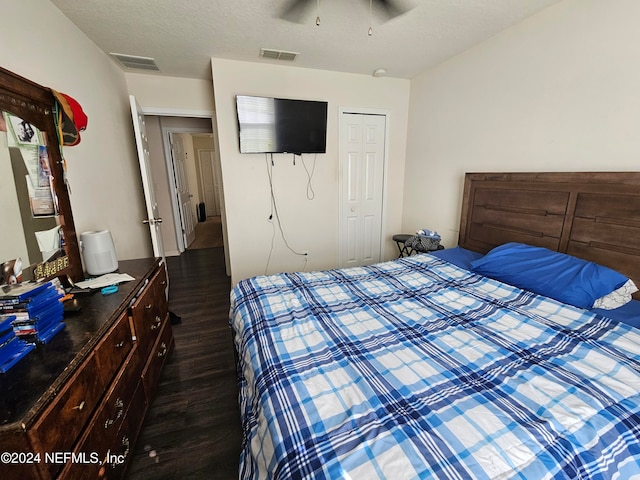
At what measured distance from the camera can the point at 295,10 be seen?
1.81m

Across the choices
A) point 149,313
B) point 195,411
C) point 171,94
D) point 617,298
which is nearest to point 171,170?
point 171,94

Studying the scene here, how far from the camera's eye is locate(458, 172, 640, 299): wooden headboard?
1657 millimetres

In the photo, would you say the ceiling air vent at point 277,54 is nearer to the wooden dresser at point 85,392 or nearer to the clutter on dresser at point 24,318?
the wooden dresser at point 85,392

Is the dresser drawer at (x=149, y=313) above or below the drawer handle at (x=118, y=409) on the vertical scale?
above

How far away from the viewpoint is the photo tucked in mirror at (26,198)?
1.25 meters

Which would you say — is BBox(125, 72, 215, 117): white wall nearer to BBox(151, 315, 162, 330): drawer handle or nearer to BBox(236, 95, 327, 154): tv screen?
BBox(236, 95, 327, 154): tv screen

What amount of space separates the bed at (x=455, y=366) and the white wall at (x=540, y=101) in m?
0.25

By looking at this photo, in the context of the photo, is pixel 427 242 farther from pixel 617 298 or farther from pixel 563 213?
pixel 617 298

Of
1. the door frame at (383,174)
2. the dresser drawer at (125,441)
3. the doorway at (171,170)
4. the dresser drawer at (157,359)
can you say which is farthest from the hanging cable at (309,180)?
the dresser drawer at (125,441)

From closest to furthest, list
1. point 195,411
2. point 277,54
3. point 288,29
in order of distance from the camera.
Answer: point 195,411 → point 288,29 → point 277,54

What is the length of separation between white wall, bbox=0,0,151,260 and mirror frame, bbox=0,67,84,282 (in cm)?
18

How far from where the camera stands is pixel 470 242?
270 centimetres

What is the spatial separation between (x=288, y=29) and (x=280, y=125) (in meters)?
0.91

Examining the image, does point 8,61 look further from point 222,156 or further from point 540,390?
point 540,390
